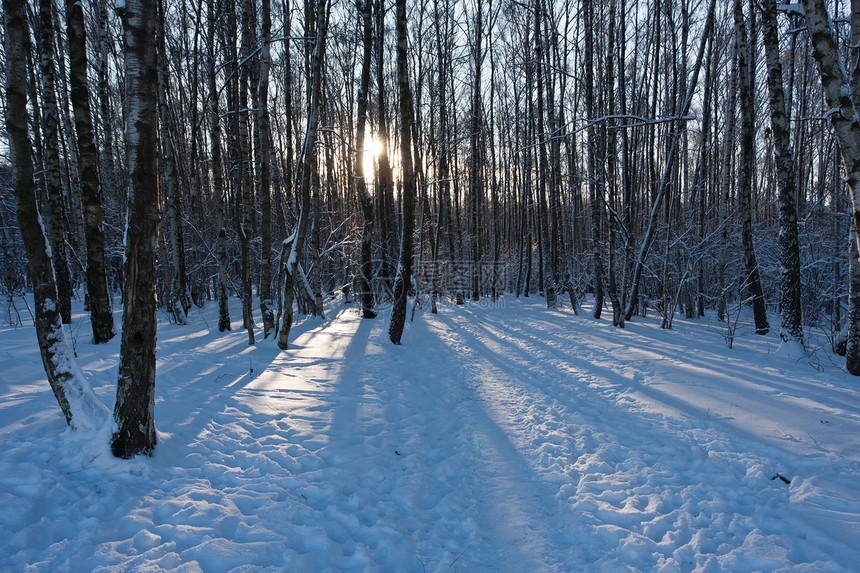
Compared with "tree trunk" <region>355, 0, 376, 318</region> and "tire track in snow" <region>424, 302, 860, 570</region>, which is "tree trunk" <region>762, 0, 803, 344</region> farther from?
"tree trunk" <region>355, 0, 376, 318</region>

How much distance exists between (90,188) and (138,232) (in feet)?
17.1

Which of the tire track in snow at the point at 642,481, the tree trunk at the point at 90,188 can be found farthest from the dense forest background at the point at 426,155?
the tire track in snow at the point at 642,481

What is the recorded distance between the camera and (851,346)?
560cm

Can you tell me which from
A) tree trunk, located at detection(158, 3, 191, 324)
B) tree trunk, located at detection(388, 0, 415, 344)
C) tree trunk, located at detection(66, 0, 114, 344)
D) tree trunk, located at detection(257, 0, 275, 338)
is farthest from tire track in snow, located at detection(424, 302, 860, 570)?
tree trunk, located at detection(158, 3, 191, 324)

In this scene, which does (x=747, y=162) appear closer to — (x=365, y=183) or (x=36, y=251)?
(x=365, y=183)

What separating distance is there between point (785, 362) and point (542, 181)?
40.1 ft

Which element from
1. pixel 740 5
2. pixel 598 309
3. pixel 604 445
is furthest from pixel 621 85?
pixel 604 445

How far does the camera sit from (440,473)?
376 centimetres

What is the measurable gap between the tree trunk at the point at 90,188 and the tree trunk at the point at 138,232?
474 centimetres

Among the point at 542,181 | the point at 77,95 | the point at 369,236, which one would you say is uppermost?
the point at 542,181

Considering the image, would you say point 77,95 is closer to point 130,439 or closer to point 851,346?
point 130,439

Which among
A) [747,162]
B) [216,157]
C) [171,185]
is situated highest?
[216,157]

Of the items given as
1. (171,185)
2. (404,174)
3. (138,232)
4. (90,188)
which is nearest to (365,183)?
(404,174)

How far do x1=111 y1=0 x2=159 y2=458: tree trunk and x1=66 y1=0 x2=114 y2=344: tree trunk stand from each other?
4.74 m
